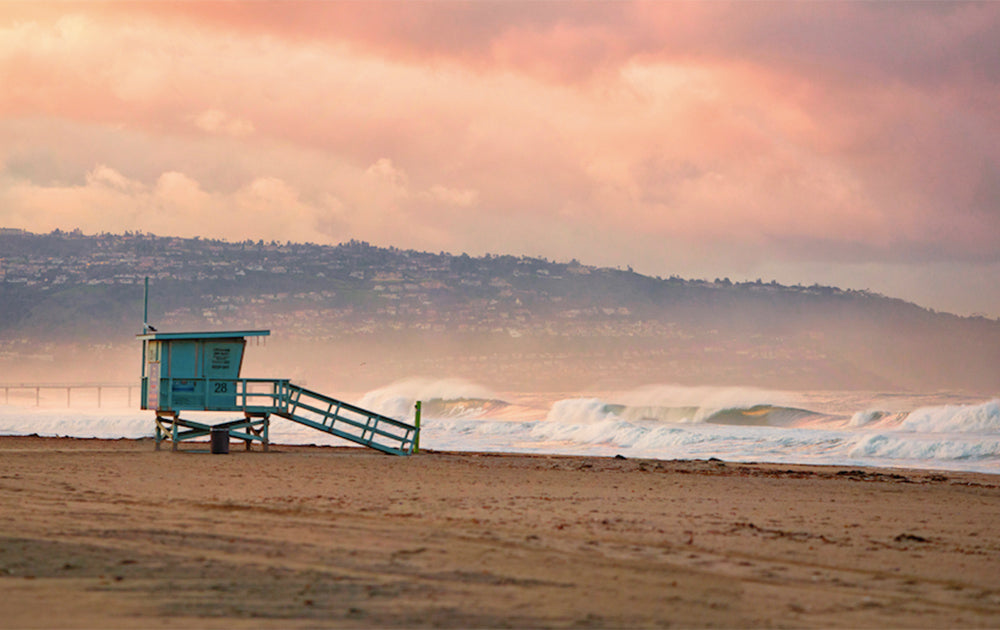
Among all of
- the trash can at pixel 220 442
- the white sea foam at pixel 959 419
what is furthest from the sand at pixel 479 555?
the white sea foam at pixel 959 419

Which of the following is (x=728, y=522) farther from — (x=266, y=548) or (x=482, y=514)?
(x=266, y=548)

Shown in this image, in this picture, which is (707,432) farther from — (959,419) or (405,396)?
(405,396)

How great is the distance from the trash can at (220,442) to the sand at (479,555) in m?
8.92

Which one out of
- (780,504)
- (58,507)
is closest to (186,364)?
(58,507)

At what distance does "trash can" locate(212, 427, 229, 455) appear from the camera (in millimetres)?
27438

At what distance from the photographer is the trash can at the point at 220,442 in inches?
1080

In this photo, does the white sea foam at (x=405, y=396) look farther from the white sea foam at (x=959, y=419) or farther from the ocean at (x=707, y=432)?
the white sea foam at (x=959, y=419)

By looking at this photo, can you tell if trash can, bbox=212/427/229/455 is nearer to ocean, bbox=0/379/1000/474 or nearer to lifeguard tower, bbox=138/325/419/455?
lifeguard tower, bbox=138/325/419/455

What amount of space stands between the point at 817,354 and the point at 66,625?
20268cm

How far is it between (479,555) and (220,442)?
19083mm

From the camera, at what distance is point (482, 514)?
43.5ft

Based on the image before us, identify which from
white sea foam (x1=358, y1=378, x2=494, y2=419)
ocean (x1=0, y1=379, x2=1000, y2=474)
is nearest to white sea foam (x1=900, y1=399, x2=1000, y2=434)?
ocean (x1=0, y1=379, x2=1000, y2=474)

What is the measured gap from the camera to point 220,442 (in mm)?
27516

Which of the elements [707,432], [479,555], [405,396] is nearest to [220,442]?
[479,555]
